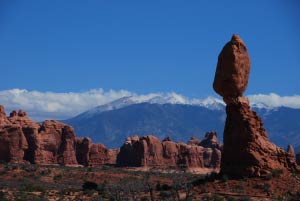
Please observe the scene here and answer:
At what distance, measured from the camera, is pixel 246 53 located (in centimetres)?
4162

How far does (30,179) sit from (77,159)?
1154 inches

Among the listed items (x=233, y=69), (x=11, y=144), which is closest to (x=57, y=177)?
(x=11, y=144)

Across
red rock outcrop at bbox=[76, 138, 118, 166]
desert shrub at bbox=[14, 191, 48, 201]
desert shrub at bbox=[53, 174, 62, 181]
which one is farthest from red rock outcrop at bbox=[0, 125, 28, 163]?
desert shrub at bbox=[14, 191, 48, 201]

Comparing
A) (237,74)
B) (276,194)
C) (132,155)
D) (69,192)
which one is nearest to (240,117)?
(237,74)

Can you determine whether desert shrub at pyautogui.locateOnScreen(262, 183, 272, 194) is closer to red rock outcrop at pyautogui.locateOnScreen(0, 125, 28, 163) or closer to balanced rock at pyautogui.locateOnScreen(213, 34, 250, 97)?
balanced rock at pyautogui.locateOnScreen(213, 34, 250, 97)

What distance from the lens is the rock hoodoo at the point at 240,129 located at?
A: 129 ft

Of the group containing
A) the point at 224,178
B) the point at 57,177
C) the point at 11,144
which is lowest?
the point at 224,178

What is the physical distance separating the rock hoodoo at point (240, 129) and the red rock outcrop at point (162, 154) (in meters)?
51.2

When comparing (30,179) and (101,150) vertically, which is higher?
(101,150)

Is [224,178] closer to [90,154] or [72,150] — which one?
[72,150]

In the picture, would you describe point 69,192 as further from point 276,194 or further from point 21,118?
point 21,118

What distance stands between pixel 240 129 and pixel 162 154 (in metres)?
58.3

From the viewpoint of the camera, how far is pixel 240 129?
4003 centimetres

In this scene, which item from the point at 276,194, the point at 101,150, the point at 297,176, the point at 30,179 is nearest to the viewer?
the point at 276,194
